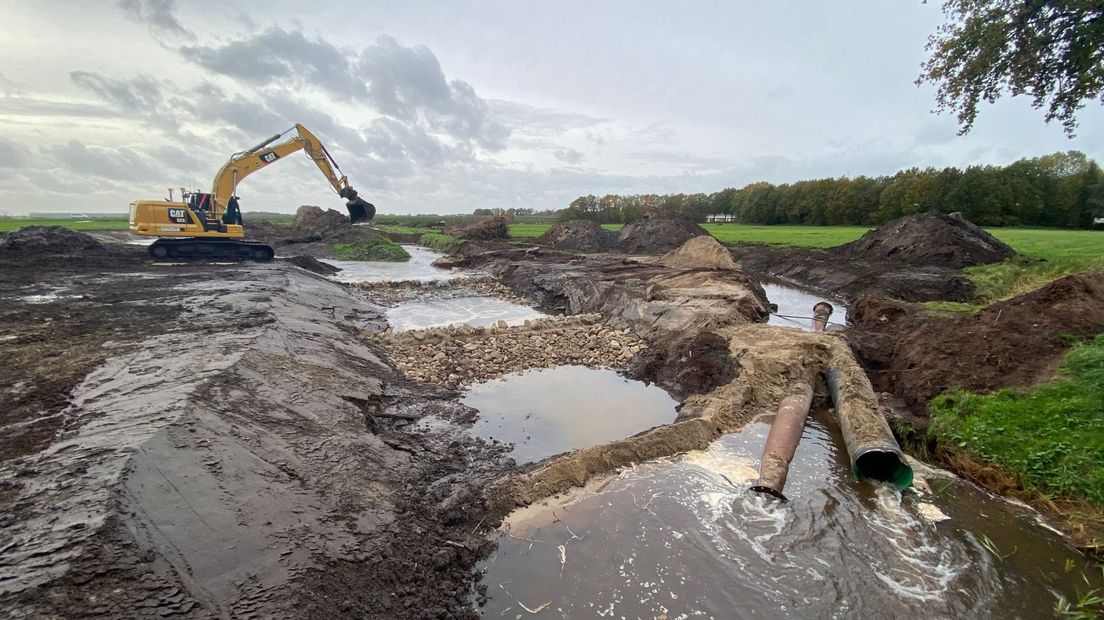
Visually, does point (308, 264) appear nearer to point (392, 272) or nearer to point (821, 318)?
point (392, 272)

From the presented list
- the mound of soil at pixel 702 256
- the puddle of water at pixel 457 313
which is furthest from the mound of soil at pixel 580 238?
the puddle of water at pixel 457 313

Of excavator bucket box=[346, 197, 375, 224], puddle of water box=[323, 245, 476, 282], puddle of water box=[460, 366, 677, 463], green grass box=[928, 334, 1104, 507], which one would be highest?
excavator bucket box=[346, 197, 375, 224]

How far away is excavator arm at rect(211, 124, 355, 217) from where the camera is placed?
21266 mm

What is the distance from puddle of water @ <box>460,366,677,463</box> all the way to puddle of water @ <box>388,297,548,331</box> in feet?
18.2

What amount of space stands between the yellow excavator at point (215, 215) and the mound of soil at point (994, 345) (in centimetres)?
2514

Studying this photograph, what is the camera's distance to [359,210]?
88.7ft

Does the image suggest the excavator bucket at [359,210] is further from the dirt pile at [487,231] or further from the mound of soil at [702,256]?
the dirt pile at [487,231]

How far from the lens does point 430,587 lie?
15.4 ft

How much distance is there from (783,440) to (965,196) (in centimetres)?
5733

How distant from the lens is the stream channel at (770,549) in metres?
4.85

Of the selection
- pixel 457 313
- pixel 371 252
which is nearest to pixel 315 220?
pixel 371 252

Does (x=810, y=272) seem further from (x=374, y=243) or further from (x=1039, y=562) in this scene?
(x=374, y=243)

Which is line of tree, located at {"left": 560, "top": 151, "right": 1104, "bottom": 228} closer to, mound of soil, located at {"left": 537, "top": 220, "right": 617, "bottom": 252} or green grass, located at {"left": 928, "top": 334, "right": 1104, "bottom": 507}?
mound of soil, located at {"left": 537, "top": 220, "right": 617, "bottom": 252}

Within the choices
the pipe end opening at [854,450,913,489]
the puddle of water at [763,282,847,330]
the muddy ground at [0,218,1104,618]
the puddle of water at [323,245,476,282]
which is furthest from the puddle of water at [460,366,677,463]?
the puddle of water at [323,245,476,282]
